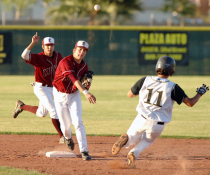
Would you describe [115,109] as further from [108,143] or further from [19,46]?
[19,46]

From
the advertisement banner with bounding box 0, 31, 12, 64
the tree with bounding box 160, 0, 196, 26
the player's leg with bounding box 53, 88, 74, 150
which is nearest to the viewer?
the player's leg with bounding box 53, 88, 74, 150

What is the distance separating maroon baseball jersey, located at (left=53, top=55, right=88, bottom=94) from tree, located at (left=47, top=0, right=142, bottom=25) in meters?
25.8

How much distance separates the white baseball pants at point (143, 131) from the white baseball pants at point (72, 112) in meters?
0.89

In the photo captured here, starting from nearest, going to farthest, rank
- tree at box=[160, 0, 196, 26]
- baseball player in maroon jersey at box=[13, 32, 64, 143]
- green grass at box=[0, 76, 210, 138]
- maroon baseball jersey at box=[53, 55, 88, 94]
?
maroon baseball jersey at box=[53, 55, 88, 94], baseball player in maroon jersey at box=[13, 32, 64, 143], green grass at box=[0, 76, 210, 138], tree at box=[160, 0, 196, 26]

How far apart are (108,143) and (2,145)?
193cm

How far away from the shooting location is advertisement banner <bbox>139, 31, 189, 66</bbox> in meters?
21.8

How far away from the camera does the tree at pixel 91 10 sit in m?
31.5

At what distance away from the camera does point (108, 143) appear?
7012 mm

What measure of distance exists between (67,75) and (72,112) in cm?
58

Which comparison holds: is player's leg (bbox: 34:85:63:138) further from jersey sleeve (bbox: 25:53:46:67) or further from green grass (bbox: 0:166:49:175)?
green grass (bbox: 0:166:49:175)

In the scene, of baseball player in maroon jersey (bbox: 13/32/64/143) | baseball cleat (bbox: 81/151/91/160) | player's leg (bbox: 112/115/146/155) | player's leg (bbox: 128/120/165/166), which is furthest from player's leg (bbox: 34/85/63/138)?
player's leg (bbox: 128/120/165/166)

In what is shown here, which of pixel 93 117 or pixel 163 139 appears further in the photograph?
pixel 93 117

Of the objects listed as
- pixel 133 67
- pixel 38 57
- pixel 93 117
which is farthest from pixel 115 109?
pixel 133 67

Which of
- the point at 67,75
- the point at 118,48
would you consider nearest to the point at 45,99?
the point at 67,75
